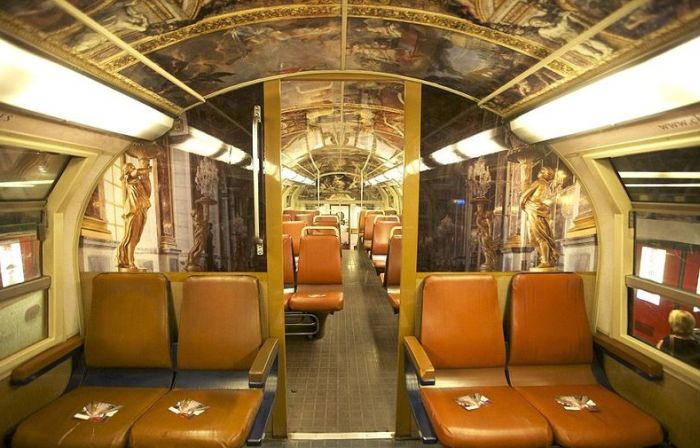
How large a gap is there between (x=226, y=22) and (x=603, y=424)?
11.0 ft

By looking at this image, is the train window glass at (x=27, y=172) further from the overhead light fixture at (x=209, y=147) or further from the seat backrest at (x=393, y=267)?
the seat backrest at (x=393, y=267)

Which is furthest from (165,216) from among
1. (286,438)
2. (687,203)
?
(687,203)

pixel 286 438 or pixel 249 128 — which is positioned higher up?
pixel 249 128

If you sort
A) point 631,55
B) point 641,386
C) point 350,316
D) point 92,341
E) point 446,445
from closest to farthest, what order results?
1. point 631,55
2. point 446,445
3. point 641,386
4. point 92,341
5. point 350,316

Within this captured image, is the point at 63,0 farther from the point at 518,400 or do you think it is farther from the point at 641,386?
the point at 641,386

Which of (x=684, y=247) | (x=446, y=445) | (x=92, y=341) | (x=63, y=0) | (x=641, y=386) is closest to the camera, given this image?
(x=63, y=0)

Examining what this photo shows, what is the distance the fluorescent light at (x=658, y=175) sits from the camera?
6.76ft

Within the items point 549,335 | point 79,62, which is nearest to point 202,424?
point 79,62

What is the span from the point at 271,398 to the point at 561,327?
96.3 inches

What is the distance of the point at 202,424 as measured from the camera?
81.2 inches

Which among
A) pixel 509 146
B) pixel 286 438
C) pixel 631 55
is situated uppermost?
pixel 631 55

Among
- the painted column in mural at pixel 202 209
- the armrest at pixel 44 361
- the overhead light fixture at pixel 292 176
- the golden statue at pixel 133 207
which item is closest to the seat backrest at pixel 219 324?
the painted column in mural at pixel 202 209

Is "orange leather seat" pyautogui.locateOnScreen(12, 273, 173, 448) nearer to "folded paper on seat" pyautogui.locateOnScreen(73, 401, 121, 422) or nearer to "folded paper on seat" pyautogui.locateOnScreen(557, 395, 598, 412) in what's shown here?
"folded paper on seat" pyautogui.locateOnScreen(73, 401, 121, 422)

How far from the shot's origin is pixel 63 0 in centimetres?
131
